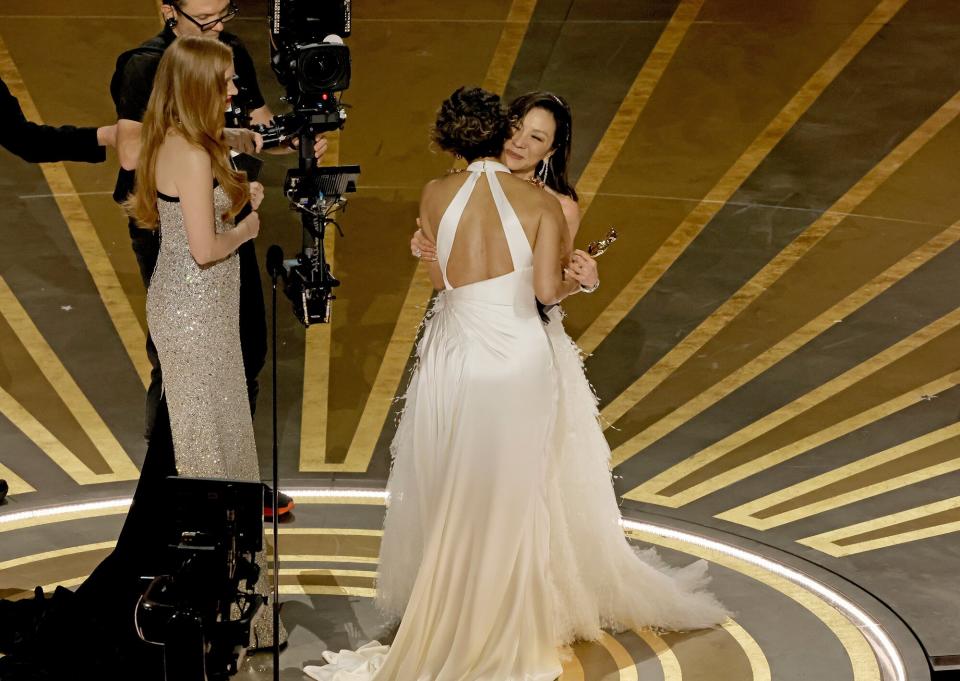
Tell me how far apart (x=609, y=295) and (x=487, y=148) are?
11.8ft

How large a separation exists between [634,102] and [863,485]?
4.11 meters

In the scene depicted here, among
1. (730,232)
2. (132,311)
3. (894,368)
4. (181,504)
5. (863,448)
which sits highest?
(730,232)

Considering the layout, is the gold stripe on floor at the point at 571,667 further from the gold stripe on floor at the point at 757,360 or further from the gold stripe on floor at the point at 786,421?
the gold stripe on floor at the point at 757,360

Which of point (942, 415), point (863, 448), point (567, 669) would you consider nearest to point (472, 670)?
point (567, 669)

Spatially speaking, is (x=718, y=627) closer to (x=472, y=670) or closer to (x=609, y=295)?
(x=472, y=670)

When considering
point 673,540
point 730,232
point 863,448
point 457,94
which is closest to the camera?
point 457,94

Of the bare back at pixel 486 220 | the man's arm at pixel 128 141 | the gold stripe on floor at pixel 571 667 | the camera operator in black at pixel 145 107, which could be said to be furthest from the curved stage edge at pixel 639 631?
the man's arm at pixel 128 141

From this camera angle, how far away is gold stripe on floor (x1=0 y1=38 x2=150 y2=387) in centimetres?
770

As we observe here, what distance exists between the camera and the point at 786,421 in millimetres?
7027

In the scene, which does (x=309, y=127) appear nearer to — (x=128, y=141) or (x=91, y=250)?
(x=128, y=141)

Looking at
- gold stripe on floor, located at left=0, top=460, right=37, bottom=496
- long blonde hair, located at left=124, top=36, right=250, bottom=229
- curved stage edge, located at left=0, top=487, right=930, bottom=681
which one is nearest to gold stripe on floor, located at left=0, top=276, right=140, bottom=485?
gold stripe on floor, located at left=0, top=460, right=37, bottom=496

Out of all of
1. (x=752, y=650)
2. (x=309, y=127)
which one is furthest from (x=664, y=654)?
(x=309, y=127)

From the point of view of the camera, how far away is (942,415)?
6984 millimetres

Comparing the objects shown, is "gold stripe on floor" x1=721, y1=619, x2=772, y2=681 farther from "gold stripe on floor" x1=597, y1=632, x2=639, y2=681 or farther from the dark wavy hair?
the dark wavy hair
